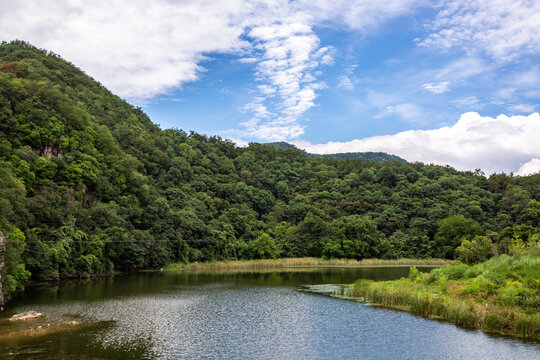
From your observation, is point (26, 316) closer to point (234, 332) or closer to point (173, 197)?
point (234, 332)

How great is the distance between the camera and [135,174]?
263ft

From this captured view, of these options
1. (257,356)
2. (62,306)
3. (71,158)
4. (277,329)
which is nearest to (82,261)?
(71,158)

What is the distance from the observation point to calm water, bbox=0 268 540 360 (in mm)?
19781

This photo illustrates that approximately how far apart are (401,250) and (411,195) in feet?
85.3

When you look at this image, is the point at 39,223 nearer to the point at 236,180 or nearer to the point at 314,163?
the point at 236,180

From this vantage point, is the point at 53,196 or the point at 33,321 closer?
the point at 33,321

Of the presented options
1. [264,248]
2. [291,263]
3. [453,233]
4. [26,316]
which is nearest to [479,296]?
[26,316]

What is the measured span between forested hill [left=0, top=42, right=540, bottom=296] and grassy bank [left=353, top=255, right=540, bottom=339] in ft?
81.7

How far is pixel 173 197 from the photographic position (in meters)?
89.7

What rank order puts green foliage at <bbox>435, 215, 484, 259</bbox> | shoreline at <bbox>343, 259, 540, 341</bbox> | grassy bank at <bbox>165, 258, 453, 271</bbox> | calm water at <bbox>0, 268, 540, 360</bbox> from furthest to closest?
green foliage at <bbox>435, 215, 484, 259</bbox> → grassy bank at <bbox>165, 258, 453, 271</bbox> → shoreline at <bbox>343, 259, 540, 341</bbox> → calm water at <bbox>0, 268, 540, 360</bbox>

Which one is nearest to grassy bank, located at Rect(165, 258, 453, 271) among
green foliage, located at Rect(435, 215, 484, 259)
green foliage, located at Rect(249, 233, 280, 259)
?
green foliage, located at Rect(249, 233, 280, 259)

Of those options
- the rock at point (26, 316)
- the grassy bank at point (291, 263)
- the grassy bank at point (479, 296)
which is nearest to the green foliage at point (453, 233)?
the grassy bank at point (291, 263)

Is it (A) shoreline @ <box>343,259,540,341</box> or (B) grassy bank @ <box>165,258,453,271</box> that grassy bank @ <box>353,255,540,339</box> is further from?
(B) grassy bank @ <box>165,258,453,271</box>

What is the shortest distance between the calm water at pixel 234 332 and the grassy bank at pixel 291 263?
35.7m
